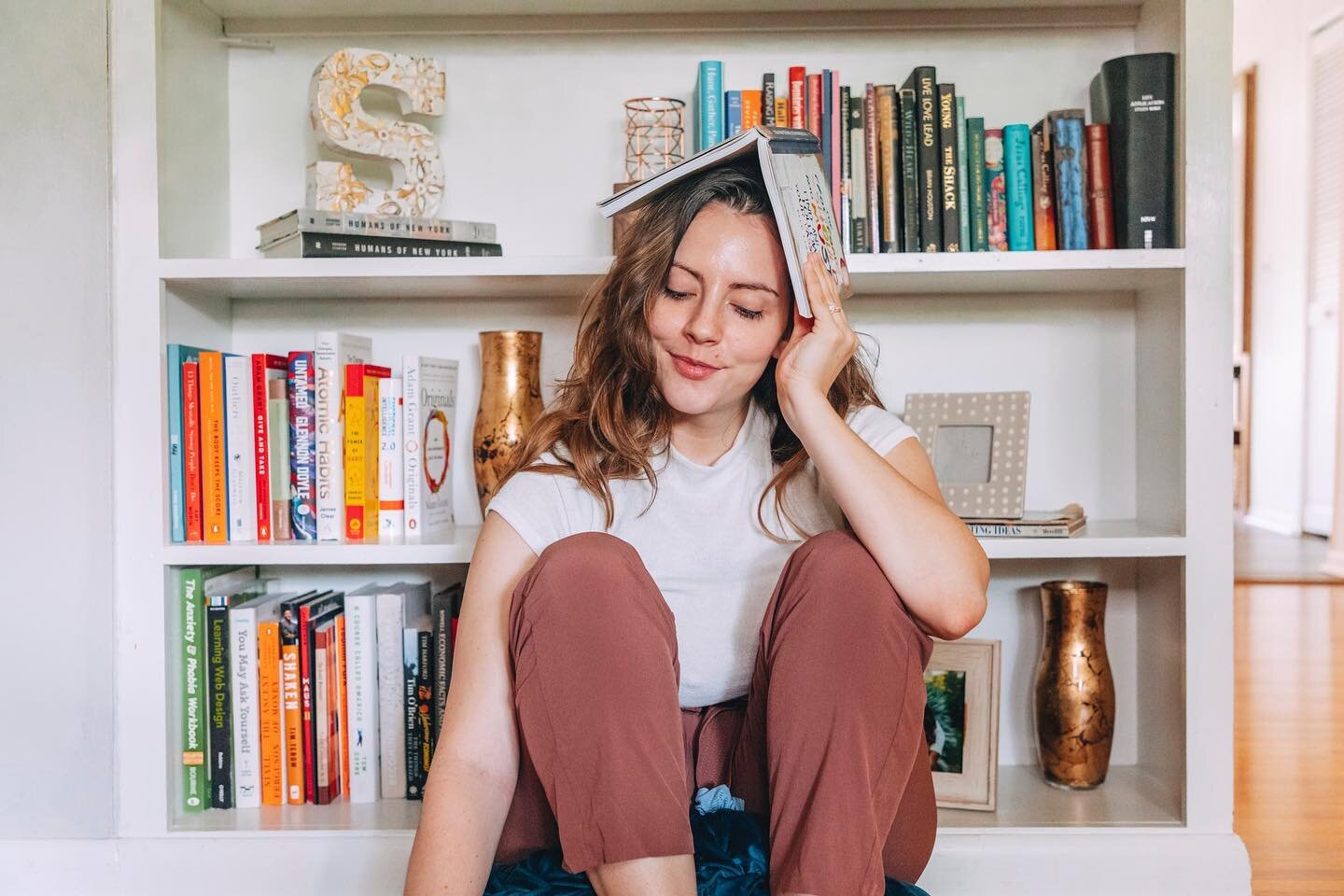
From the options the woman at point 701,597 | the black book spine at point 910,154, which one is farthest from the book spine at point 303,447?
the black book spine at point 910,154

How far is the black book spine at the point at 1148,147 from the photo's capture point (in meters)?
1.48

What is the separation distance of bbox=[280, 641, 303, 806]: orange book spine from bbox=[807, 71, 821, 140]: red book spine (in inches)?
41.0

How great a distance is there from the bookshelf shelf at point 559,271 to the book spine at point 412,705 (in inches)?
20.5

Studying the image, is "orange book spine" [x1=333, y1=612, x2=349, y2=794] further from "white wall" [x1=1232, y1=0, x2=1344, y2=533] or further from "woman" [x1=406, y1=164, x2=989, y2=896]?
"white wall" [x1=1232, y1=0, x2=1344, y2=533]

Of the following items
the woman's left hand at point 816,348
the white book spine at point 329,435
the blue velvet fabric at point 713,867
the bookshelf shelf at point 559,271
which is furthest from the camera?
the white book spine at point 329,435

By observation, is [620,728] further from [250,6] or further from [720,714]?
[250,6]

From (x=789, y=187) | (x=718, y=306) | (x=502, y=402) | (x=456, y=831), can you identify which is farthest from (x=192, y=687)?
(x=789, y=187)

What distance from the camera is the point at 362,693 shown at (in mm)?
1619

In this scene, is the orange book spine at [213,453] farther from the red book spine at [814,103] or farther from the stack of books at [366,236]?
the red book spine at [814,103]

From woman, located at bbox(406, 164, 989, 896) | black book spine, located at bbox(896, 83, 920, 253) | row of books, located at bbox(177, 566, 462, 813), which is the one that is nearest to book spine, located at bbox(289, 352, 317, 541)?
row of books, located at bbox(177, 566, 462, 813)

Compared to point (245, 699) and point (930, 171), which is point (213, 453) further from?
point (930, 171)

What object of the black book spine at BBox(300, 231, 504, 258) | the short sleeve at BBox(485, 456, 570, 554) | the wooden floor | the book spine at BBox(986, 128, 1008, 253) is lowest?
the wooden floor

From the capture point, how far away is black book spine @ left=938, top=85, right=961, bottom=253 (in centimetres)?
154

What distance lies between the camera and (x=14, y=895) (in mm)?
1522
